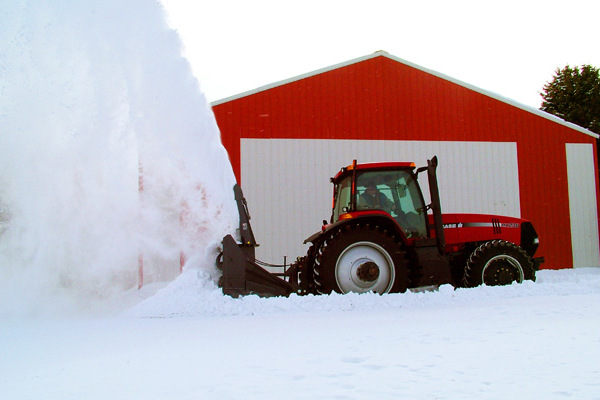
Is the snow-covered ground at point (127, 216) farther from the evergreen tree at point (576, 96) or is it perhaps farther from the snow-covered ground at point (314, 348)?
the evergreen tree at point (576, 96)

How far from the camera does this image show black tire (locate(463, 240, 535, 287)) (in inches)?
265

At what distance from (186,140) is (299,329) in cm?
321

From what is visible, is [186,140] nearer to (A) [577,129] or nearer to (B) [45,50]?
(B) [45,50]

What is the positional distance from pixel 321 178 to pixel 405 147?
2.27 meters

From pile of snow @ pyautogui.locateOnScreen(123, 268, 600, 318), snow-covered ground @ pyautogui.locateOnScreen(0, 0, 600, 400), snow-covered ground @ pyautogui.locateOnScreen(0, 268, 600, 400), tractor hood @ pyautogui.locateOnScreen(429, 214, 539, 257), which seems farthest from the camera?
tractor hood @ pyautogui.locateOnScreen(429, 214, 539, 257)

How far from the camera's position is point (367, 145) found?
1258 centimetres

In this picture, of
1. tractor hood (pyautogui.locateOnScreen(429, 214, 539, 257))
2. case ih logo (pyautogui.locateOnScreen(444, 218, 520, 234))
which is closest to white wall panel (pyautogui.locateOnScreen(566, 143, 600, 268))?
tractor hood (pyautogui.locateOnScreen(429, 214, 539, 257))

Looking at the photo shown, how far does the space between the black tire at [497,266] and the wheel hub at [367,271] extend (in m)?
1.37

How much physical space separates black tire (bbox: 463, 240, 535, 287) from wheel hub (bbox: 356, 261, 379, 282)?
1.37 metres

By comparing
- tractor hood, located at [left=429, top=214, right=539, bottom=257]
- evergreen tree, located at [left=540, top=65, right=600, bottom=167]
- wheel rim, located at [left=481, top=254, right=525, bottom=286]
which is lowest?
wheel rim, located at [left=481, top=254, right=525, bottom=286]

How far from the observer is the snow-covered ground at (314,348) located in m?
2.98

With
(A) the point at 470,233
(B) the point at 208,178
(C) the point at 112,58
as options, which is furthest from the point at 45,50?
(A) the point at 470,233

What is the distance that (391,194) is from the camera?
6844 millimetres

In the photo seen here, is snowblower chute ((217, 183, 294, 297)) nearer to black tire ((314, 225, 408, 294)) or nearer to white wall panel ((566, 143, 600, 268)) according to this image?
black tire ((314, 225, 408, 294))
